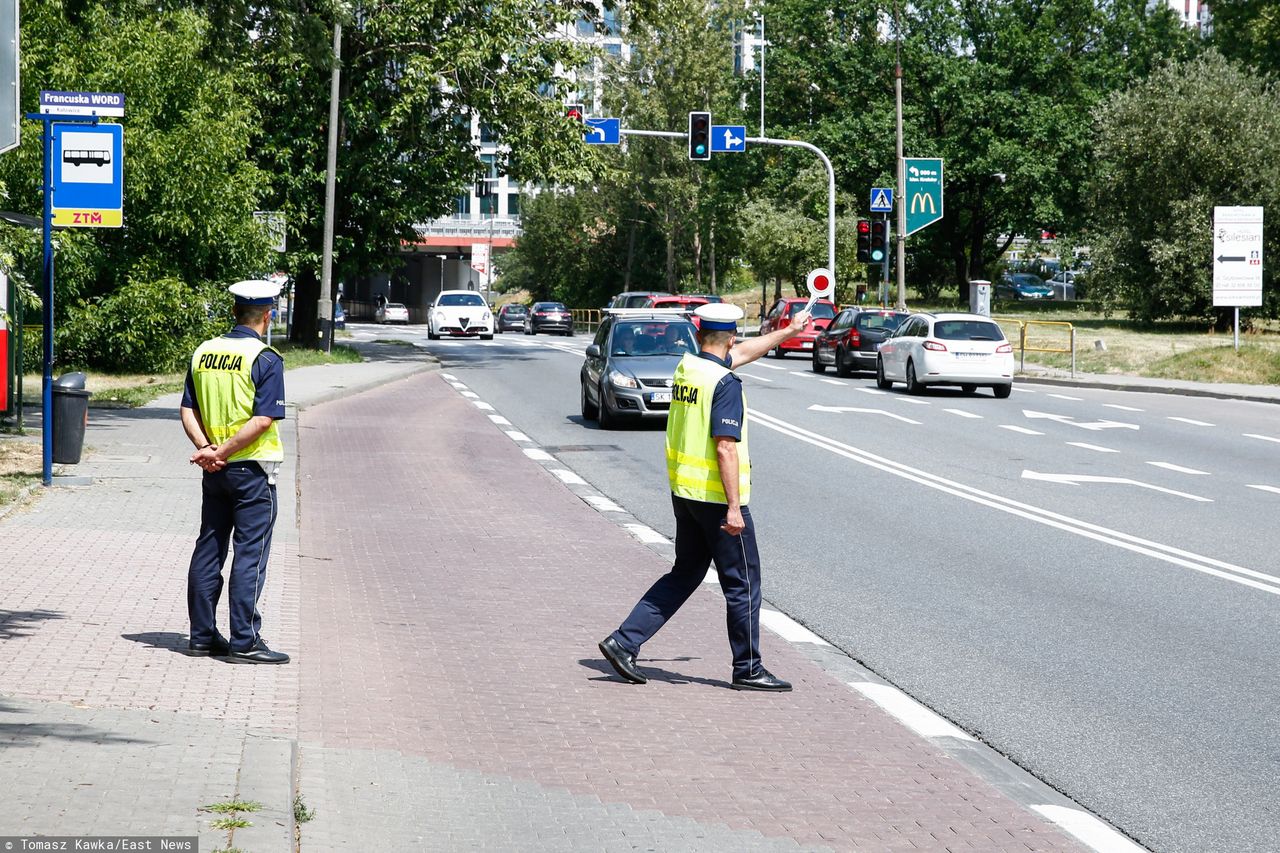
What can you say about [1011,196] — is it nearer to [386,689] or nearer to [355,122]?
[355,122]

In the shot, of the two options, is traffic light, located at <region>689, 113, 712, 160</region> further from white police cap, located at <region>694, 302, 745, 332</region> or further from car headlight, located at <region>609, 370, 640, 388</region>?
white police cap, located at <region>694, 302, 745, 332</region>

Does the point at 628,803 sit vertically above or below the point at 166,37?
below

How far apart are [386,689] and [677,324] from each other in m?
15.7

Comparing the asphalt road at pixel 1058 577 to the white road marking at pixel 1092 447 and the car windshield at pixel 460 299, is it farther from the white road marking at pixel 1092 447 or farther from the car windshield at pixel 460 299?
the car windshield at pixel 460 299

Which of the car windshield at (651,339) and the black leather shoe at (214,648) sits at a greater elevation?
the car windshield at (651,339)

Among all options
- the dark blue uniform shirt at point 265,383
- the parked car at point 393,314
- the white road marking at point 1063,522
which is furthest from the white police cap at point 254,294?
the parked car at point 393,314

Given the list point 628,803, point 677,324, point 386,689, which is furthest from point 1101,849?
point 677,324

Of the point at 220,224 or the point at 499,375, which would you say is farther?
the point at 499,375

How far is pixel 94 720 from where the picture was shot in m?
5.93

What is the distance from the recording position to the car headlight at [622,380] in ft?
68.6

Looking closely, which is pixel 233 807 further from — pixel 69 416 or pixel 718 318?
pixel 69 416

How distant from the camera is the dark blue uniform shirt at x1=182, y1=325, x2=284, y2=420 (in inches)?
289

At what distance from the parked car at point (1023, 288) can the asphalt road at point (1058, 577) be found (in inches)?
2431

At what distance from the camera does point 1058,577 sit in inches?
405
